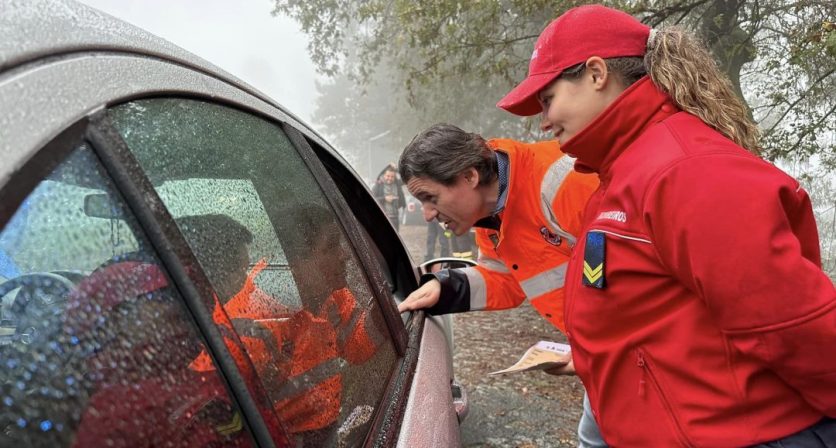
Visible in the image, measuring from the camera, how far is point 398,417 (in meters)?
1.27

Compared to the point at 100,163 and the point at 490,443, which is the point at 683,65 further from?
the point at 490,443

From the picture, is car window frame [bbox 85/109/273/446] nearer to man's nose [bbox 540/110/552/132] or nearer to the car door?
the car door

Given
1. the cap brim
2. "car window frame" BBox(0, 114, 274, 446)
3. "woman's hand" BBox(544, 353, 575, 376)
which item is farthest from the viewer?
"woman's hand" BBox(544, 353, 575, 376)

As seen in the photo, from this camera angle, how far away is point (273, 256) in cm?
110

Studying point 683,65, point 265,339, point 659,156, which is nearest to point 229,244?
point 265,339

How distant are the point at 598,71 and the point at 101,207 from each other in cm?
117

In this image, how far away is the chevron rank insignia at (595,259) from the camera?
1283mm

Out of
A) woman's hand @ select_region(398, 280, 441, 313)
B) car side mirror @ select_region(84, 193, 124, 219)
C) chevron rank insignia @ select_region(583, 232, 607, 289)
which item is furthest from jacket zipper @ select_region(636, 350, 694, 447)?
car side mirror @ select_region(84, 193, 124, 219)

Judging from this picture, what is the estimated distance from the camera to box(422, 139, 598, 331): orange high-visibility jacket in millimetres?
2021

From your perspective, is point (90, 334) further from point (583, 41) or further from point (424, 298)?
point (424, 298)

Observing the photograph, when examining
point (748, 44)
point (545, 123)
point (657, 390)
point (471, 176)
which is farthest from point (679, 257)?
point (748, 44)

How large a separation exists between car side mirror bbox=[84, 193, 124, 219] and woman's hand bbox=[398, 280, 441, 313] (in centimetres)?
146

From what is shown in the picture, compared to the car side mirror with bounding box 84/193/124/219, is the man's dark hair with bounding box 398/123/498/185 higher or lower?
higher

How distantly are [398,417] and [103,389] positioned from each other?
0.73 meters
